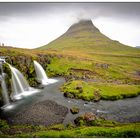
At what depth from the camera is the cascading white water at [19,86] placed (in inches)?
853

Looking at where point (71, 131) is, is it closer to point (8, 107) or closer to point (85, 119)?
point (85, 119)

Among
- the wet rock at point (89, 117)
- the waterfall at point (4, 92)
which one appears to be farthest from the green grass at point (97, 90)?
the waterfall at point (4, 92)

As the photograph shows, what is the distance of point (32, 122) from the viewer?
16562 millimetres

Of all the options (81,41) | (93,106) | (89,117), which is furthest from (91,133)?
(81,41)

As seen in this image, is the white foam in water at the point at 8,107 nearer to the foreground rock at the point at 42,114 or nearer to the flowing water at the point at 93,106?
the flowing water at the point at 93,106

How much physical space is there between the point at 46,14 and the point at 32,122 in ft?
25.0

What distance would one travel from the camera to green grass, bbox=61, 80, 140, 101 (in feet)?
70.3

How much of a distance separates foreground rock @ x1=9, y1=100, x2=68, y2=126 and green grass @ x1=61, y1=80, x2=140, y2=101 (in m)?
2.83

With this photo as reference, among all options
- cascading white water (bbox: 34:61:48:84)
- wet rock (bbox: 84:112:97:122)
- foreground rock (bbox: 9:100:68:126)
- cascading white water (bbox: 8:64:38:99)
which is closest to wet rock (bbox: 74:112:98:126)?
wet rock (bbox: 84:112:97:122)

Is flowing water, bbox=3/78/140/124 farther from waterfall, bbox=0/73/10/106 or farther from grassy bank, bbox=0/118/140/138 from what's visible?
grassy bank, bbox=0/118/140/138

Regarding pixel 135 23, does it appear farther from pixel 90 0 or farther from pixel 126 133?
pixel 126 133

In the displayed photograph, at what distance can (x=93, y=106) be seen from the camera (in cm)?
1952

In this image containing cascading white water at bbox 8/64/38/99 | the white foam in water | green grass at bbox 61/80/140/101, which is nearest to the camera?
the white foam in water

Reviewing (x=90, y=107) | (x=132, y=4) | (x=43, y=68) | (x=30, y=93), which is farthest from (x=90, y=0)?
(x=43, y=68)
